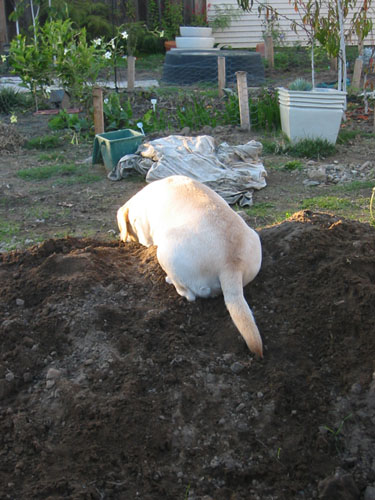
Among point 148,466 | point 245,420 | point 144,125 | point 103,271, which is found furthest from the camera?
point 144,125

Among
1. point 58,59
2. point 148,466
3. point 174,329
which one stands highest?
point 58,59

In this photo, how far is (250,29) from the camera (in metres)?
19.4

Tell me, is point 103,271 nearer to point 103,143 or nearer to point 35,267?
point 35,267

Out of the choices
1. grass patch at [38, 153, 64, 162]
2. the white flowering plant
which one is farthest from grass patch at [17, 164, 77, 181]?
the white flowering plant

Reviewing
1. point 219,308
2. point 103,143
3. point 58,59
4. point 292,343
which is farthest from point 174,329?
point 58,59

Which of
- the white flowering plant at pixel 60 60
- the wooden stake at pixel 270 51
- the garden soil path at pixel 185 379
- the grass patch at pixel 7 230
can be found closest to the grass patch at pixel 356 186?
the garden soil path at pixel 185 379

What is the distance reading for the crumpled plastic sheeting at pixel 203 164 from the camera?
7531 mm

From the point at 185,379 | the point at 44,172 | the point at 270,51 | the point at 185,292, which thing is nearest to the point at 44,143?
the point at 44,172

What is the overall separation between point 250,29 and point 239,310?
692 inches

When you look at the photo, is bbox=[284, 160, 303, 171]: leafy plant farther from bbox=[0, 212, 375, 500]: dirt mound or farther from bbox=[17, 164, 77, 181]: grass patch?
bbox=[0, 212, 375, 500]: dirt mound

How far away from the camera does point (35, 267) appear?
171 inches

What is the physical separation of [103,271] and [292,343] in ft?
4.57

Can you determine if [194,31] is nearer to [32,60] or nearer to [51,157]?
[32,60]

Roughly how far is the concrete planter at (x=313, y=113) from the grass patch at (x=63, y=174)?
3.04 m
